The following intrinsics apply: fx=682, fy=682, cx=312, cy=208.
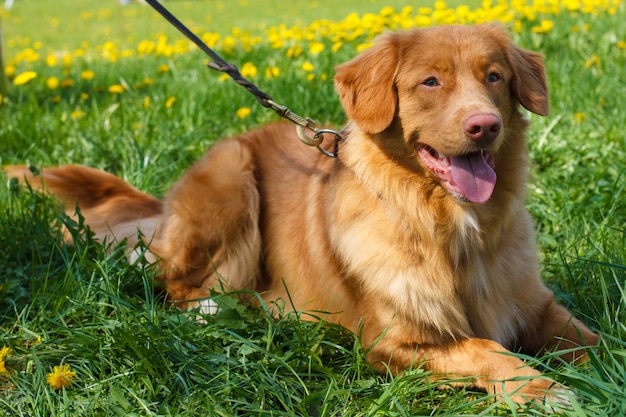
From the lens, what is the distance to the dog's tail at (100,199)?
355 cm

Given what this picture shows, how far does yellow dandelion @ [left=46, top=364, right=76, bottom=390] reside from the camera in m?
2.31

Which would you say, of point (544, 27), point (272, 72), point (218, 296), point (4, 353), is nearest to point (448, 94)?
point (218, 296)

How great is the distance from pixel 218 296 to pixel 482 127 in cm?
127

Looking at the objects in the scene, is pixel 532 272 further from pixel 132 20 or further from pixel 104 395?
pixel 132 20

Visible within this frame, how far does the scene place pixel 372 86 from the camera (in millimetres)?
2555

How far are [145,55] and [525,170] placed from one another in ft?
19.2

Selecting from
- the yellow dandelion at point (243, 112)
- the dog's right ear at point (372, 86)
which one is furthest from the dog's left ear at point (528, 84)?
the yellow dandelion at point (243, 112)

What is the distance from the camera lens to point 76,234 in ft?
10.3

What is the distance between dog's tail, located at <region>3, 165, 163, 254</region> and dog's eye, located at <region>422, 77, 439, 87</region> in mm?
1693

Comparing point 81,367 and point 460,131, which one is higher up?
point 460,131

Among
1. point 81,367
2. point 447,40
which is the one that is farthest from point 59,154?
point 447,40

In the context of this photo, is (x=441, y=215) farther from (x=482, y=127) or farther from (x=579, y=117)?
(x=579, y=117)

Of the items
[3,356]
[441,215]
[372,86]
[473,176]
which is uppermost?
[372,86]

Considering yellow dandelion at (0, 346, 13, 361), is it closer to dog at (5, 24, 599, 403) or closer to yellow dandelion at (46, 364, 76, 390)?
yellow dandelion at (46, 364, 76, 390)
